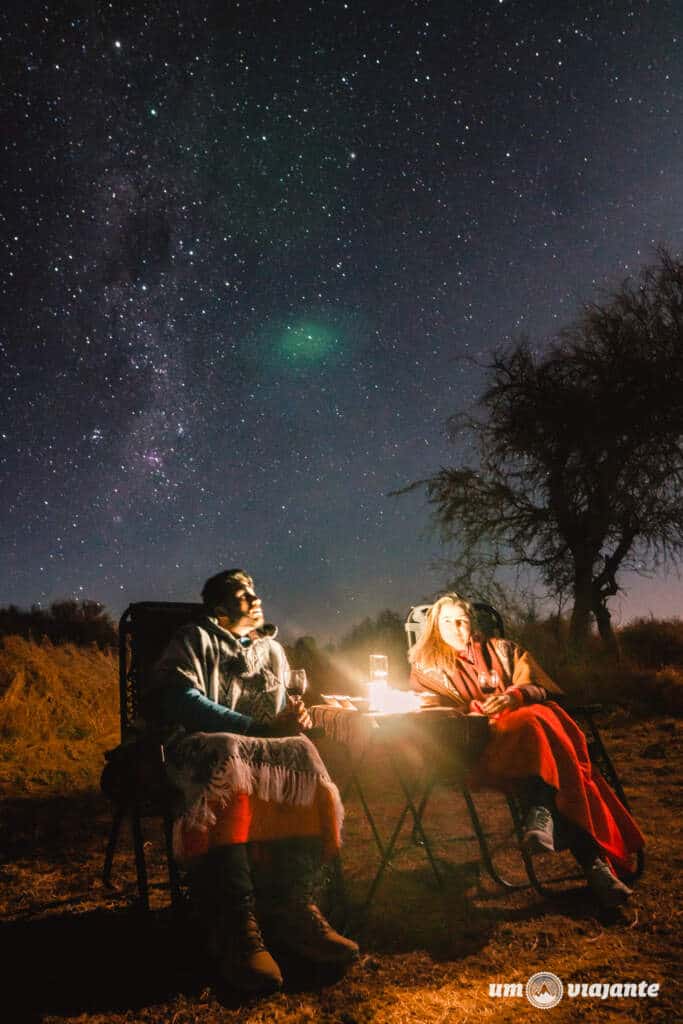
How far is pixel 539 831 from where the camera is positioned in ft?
8.72

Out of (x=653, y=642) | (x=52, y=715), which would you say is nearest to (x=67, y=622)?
(x=52, y=715)

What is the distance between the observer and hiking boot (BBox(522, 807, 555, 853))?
2.62 meters

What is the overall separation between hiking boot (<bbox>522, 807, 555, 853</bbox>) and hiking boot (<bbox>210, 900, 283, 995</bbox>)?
1155 millimetres

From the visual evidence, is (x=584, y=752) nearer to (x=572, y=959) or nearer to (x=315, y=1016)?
(x=572, y=959)

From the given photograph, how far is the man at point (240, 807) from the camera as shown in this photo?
2.20 metres

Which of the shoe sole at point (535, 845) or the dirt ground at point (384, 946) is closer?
the dirt ground at point (384, 946)

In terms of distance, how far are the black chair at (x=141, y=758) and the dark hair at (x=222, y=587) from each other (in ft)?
1.05

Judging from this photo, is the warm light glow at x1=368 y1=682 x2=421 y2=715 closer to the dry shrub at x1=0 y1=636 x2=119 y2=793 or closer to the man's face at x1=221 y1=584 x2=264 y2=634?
the man's face at x1=221 y1=584 x2=264 y2=634

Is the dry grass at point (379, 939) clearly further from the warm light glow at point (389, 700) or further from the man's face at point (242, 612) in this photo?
the man's face at point (242, 612)

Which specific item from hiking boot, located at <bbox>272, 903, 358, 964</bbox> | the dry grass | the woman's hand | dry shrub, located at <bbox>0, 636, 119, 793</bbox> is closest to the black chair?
the dry grass

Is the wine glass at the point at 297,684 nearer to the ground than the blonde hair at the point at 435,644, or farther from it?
nearer to the ground

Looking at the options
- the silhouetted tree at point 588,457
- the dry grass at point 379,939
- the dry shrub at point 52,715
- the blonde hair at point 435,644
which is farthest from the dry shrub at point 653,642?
the dry shrub at point 52,715

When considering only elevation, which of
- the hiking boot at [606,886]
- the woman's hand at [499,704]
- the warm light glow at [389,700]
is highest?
the warm light glow at [389,700]

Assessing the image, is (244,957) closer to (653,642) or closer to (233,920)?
(233,920)
